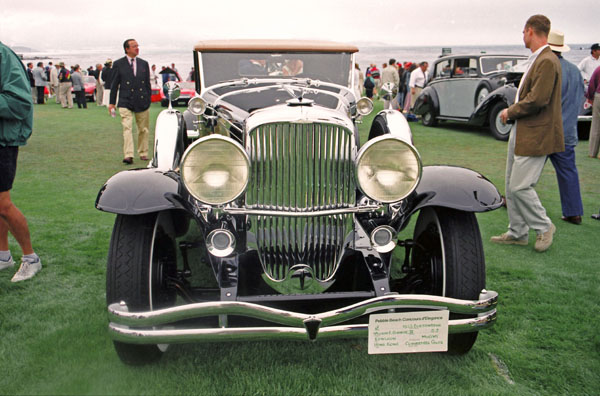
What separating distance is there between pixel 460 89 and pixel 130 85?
767cm

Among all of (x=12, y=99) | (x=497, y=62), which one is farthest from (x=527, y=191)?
(x=497, y=62)

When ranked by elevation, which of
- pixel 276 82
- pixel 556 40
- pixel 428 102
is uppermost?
pixel 556 40

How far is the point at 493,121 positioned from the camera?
34.3ft

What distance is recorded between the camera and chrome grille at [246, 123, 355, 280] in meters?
2.32

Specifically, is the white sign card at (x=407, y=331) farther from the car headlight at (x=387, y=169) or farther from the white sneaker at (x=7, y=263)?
the white sneaker at (x=7, y=263)

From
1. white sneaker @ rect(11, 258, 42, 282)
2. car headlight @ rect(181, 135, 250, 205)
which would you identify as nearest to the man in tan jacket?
car headlight @ rect(181, 135, 250, 205)

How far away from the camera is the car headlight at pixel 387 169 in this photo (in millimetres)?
2264

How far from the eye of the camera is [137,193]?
2338mm

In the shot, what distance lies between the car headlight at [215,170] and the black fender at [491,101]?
28.7ft

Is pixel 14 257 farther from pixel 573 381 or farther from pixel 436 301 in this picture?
pixel 573 381

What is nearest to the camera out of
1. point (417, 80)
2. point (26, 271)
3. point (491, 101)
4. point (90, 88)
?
point (26, 271)

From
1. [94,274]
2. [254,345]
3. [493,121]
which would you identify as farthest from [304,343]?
[493,121]

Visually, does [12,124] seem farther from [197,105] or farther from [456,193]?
[456,193]

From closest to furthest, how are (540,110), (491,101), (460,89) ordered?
(540,110) → (491,101) → (460,89)
